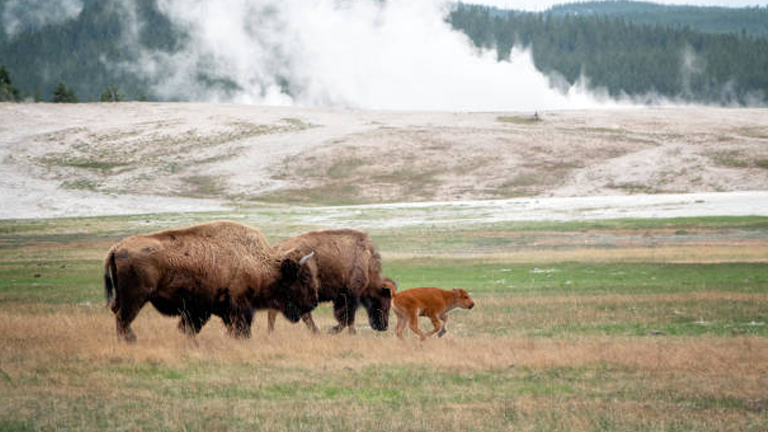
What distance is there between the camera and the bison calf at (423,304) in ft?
45.1

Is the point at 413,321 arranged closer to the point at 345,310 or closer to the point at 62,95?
the point at 345,310

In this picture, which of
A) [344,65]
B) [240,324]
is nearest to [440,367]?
Answer: [240,324]

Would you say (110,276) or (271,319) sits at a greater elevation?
(110,276)

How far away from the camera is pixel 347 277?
51.9 ft

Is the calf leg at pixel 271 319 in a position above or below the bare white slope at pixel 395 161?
above

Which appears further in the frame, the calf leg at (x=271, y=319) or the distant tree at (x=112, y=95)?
the distant tree at (x=112, y=95)

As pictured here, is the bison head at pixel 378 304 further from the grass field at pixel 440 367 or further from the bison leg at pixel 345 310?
the grass field at pixel 440 367

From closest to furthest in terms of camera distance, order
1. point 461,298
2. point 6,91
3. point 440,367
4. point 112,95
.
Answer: point 440,367
point 461,298
point 6,91
point 112,95

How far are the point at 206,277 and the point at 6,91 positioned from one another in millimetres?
125383

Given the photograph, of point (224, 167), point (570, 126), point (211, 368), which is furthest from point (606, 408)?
point (570, 126)

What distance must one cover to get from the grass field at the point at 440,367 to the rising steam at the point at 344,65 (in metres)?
153

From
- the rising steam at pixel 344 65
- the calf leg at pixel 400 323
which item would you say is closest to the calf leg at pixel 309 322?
the calf leg at pixel 400 323

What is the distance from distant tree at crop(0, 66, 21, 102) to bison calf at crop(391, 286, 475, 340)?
124 metres

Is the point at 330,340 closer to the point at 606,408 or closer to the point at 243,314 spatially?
the point at 243,314
